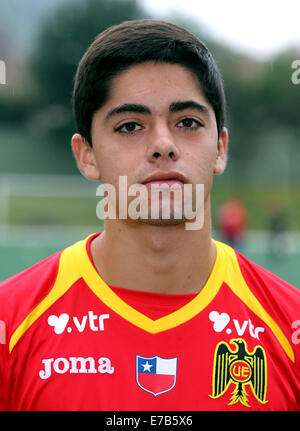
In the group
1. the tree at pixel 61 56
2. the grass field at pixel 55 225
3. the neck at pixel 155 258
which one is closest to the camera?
the neck at pixel 155 258

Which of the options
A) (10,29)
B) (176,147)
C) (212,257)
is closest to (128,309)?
(212,257)

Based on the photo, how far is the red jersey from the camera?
2.23 m

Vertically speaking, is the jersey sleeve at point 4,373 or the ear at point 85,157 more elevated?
the ear at point 85,157

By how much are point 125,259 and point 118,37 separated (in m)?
0.92

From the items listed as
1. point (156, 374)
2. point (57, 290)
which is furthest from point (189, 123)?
point (156, 374)

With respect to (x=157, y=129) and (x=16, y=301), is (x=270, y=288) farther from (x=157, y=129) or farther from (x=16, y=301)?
(x=16, y=301)

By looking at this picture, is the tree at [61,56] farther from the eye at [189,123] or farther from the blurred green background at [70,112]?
A: the eye at [189,123]

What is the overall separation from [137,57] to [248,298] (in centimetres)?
110

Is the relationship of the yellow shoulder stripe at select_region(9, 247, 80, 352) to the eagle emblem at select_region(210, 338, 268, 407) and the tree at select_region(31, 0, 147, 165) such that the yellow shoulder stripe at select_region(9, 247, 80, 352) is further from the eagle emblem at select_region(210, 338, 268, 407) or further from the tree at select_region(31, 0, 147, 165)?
the tree at select_region(31, 0, 147, 165)

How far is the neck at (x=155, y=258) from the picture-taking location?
92.7 inches

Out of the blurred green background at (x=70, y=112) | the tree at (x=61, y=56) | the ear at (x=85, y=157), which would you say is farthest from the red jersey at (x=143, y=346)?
the tree at (x=61, y=56)

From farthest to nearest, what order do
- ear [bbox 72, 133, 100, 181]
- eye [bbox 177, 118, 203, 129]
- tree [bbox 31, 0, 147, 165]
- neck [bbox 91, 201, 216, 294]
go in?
tree [bbox 31, 0, 147, 165]
ear [bbox 72, 133, 100, 181]
neck [bbox 91, 201, 216, 294]
eye [bbox 177, 118, 203, 129]

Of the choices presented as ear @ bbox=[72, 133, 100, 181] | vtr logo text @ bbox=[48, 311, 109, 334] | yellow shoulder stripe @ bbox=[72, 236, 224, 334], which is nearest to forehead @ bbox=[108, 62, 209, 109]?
ear @ bbox=[72, 133, 100, 181]

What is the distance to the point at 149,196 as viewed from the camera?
7.12 ft
